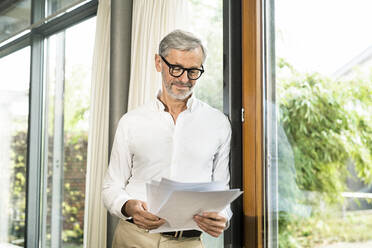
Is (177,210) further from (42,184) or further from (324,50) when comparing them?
(42,184)

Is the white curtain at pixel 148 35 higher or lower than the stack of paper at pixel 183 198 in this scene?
higher

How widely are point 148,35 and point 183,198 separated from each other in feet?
5.05

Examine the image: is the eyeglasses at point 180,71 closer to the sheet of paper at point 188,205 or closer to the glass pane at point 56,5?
the sheet of paper at point 188,205

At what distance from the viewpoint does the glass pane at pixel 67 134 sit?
3734mm

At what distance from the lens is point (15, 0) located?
389 cm

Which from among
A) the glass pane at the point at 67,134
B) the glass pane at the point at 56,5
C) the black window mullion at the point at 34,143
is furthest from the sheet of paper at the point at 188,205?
the black window mullion at the point at 34,143

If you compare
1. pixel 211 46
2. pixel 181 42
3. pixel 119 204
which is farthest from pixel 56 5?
pixel 119 204

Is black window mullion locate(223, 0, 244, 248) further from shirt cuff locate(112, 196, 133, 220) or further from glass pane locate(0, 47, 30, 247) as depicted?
glass pane locate(0, 47, 30, 247)

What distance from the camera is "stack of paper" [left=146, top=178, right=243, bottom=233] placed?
4.44 ft

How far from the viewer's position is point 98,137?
3.13m

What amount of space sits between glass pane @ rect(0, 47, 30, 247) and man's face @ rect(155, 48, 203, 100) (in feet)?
8.79

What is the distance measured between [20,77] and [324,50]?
123 inches

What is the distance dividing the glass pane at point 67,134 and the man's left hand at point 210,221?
7.73 feet

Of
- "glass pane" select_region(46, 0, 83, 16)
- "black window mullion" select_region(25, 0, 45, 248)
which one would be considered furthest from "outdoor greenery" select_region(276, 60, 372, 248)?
"black window mullion" select_region(25, 0, 45, 248)
